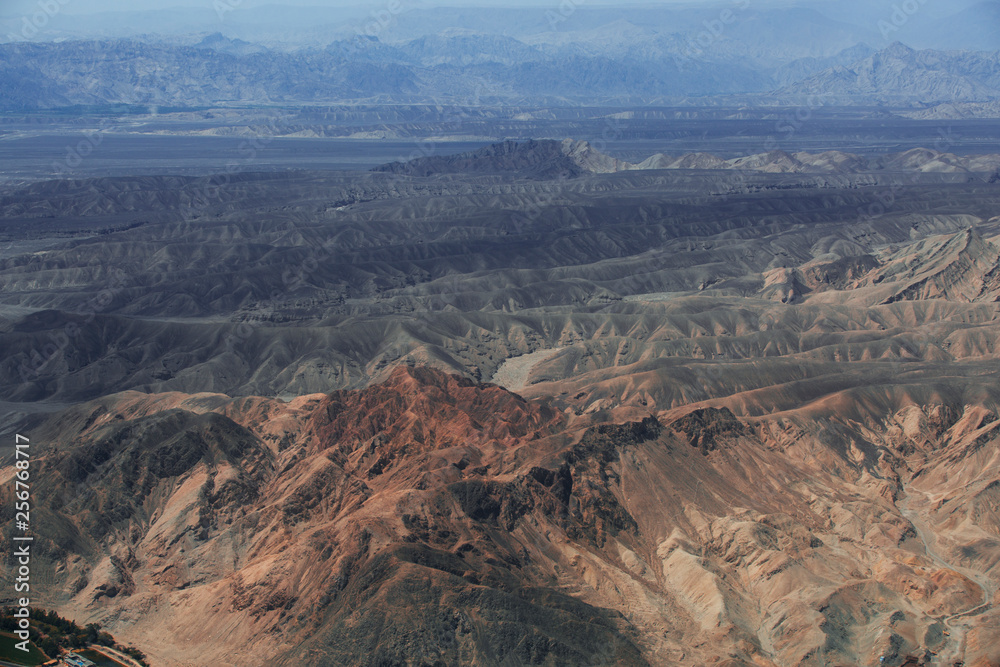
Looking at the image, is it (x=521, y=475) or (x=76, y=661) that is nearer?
(x=76, y=661)

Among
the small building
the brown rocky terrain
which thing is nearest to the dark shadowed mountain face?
the brown rocky terrain

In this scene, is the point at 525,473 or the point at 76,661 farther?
the point at 525,473

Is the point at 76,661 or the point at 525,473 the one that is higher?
A: the point at 525,473

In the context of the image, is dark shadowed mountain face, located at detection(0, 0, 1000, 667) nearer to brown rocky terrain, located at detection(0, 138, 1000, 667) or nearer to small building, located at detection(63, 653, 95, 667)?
brown rocky terrain, located at detection(0, 138, 1000, 667)

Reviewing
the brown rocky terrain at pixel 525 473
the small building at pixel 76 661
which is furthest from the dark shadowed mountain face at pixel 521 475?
the small building at pixel 76 661

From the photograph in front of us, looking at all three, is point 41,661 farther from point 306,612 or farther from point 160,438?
point 160,438

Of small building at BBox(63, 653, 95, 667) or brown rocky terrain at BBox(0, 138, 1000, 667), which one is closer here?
small building at BBox(63, 653, 95, 667)

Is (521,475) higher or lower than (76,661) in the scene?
higher

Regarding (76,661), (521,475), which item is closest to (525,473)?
(521,475)

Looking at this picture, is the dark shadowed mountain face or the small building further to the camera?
the dark shadowed mountain face

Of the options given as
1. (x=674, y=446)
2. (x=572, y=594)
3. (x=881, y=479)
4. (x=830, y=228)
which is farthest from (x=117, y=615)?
(x=830, y=228)

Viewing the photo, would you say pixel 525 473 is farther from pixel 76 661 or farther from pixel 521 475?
pixel 76 661
